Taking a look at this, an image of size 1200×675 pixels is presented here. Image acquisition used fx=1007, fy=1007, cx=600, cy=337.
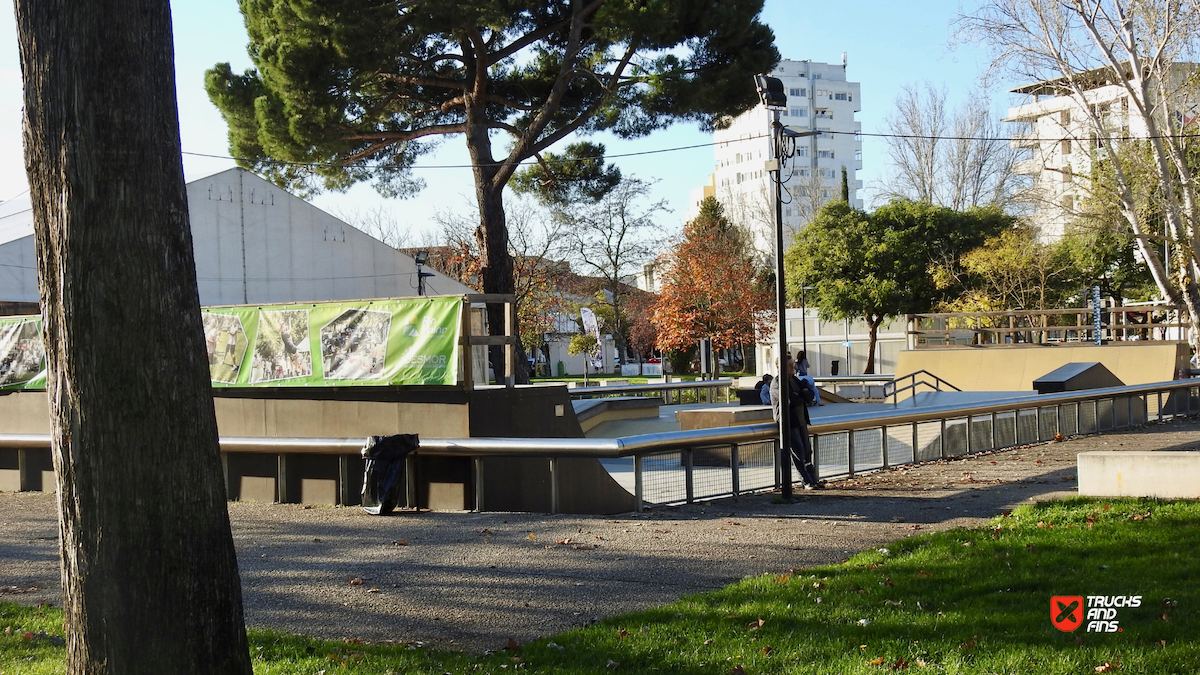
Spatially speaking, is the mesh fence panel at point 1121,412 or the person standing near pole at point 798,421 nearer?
the person standing near pole at point 798,421

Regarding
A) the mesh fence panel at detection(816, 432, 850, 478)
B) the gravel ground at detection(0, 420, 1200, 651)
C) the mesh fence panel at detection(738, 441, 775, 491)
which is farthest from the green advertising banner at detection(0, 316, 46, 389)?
the mesh fence panel at detection(816, 432, 850, 478)

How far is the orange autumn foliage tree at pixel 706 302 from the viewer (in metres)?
49.9

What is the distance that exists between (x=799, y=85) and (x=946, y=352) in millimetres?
90357

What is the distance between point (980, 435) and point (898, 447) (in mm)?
2672

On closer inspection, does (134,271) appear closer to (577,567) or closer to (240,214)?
(577,567)

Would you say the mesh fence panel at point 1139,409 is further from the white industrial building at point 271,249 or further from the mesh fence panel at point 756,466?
the white industrial building at point 271,249

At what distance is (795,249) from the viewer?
179ft

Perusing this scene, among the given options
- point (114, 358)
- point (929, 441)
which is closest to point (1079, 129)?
point (929, 441)

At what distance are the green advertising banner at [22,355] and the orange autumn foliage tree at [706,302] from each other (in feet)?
120

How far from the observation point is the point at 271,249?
109 ft

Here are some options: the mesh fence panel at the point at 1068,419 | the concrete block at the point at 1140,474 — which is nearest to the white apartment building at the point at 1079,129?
the mesh fence panel at the point at 1068,419

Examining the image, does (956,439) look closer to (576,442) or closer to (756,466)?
(756,466)

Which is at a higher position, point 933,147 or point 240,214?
point 933,147

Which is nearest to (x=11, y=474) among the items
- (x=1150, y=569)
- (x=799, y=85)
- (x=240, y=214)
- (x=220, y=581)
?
(x=220, y=581)
